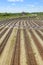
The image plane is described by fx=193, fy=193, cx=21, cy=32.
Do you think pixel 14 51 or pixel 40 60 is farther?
pixel 14 51

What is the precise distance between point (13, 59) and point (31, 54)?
204cm

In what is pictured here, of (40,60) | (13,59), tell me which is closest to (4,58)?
(13,59)

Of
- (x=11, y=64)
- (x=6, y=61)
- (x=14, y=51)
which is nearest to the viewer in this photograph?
(x=11, y=64)

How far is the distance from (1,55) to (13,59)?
1617 millimetres

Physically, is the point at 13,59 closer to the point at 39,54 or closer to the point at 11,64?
the point at 11,64

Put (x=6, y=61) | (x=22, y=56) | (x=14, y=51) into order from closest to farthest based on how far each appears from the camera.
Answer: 1. (x=6, y=61)
2. (x=22, y=56)
3. (x=14, y=51)

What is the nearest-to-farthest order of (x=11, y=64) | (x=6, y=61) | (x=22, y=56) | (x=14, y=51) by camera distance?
(x=11, y=64)
(x=6, y=61)
(x=22, y=56)
(x=14, y=51)

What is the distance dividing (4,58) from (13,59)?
779 millimetres

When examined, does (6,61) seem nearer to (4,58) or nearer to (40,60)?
(4,58)

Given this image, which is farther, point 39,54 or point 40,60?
point 39,54

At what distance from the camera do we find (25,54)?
15.4m

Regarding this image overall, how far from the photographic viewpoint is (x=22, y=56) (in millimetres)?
14719

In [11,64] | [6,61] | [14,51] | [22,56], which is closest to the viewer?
[11,64]

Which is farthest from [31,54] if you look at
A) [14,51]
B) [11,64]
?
[11,64]
